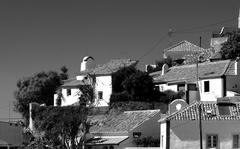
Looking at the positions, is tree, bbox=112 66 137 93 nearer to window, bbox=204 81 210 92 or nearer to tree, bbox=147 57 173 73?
A: window, bbox=204 81 210 92

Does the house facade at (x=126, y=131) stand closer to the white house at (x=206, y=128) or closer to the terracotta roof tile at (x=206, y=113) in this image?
the white house at (x=206, y=128)

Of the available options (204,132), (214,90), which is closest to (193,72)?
(214,90)

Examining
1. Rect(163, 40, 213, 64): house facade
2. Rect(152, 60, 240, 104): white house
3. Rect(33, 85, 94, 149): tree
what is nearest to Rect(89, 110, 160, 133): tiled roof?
Rect(33, 85, 94, 149): tree

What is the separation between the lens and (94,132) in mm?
69250

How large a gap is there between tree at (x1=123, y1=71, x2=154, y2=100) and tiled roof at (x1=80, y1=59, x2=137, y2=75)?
4.74 m

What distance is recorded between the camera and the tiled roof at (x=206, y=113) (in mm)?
53838

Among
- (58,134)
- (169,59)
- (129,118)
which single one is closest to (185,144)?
(129,118)

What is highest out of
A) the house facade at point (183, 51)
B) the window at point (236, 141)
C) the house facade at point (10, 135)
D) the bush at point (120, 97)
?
the house facade at point (183, 51)

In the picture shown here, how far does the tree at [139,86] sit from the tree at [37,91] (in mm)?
23955

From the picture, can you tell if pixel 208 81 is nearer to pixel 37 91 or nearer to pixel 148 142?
pixel 148 142

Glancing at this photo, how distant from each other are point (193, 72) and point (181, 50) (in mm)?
24524

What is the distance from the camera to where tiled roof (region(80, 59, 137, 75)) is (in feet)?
273

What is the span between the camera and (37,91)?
328 ft

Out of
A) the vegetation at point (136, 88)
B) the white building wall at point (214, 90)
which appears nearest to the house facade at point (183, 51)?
the vegetation at point (136, 88)
